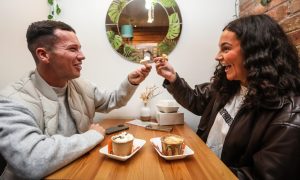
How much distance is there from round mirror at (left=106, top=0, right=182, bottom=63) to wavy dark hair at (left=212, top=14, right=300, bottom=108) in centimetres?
73

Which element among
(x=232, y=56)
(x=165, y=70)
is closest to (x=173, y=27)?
(x=165, y=70)

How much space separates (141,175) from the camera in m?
0.88

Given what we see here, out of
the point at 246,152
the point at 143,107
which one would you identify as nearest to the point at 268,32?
the point at 246,152

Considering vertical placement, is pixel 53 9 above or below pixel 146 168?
above

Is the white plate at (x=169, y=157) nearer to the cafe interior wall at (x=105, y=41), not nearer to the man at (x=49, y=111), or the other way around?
the man at (x=49, y=111)

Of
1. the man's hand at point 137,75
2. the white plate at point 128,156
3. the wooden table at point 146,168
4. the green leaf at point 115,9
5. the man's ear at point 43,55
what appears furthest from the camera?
the green leaf at point 115,9

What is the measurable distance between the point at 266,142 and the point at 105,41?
4.83 ft

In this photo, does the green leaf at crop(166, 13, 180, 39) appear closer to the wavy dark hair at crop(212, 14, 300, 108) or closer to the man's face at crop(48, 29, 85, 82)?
the wavy dark hair at crop(212, 14, 300, 108)

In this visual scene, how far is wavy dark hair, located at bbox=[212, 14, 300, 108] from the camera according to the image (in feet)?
3.47

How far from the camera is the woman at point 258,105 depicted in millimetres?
904

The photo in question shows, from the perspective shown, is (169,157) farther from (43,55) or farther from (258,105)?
(43,55)

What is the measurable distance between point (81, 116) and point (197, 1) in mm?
1378

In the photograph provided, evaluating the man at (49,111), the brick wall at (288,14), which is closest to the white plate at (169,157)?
the man at (49,111)

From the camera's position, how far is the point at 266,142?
0.97 meters
